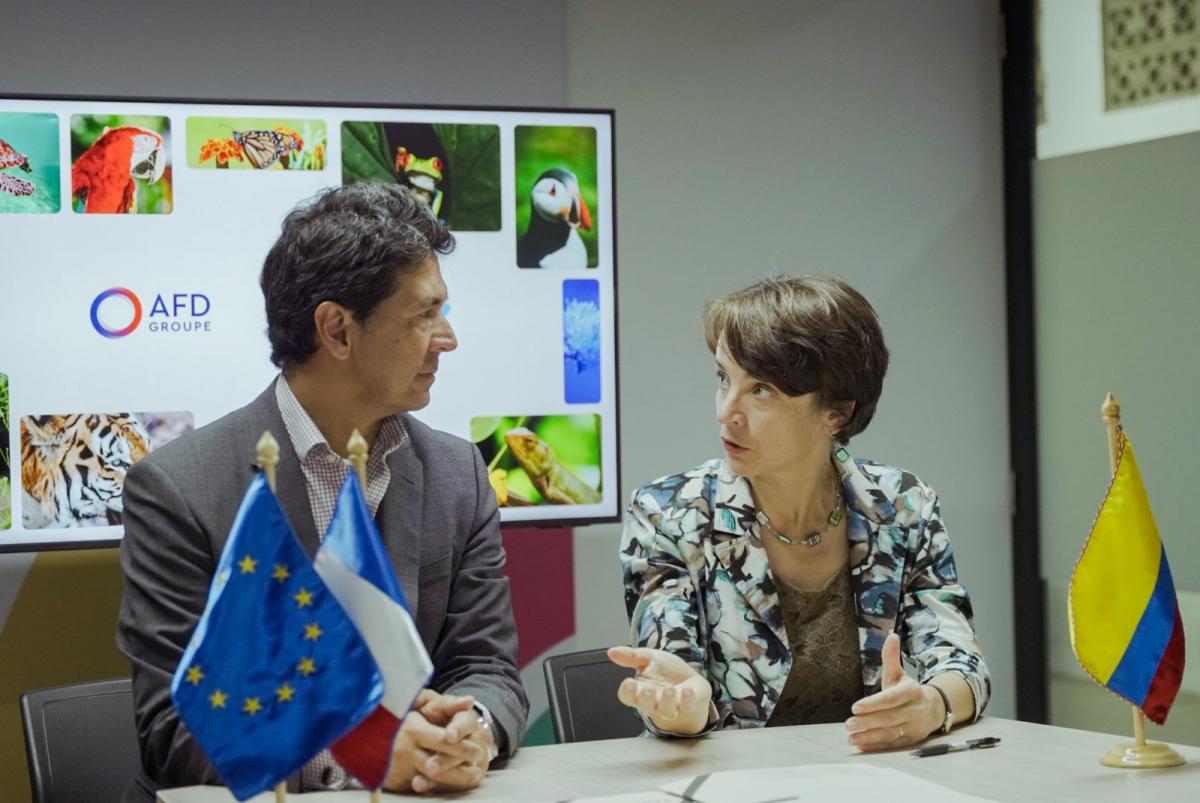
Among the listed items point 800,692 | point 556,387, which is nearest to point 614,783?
point 800,692

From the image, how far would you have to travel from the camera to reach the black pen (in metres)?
2.04

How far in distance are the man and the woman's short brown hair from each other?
1.66ft

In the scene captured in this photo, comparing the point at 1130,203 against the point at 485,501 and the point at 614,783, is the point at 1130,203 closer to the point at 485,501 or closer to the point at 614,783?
the point at 485,501

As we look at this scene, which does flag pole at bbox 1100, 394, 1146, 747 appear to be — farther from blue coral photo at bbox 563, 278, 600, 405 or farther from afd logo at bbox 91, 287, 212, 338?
afd logo at bbox 91, 287, 212, 338

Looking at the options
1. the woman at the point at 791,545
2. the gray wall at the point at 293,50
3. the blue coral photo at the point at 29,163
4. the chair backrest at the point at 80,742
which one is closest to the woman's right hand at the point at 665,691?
the woman at the point at 791,545

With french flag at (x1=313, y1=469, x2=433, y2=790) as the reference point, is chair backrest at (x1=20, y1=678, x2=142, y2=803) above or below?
below

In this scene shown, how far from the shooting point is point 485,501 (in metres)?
2.51

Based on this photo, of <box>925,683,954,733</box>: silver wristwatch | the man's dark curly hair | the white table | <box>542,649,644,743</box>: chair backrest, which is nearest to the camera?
the white table

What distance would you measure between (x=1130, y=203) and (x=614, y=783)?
10.2 ft

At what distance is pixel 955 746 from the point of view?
2.07m

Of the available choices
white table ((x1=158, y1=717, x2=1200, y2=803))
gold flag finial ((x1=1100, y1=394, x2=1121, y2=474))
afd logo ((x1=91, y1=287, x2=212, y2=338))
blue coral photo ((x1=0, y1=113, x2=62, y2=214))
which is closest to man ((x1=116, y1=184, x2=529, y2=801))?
white table ((x1=158, y1=717, x2=1200, y2=803))

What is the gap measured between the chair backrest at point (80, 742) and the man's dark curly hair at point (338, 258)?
72 cm

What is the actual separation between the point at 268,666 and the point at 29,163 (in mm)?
2295

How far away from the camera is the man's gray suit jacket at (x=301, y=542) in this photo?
6.76ft
